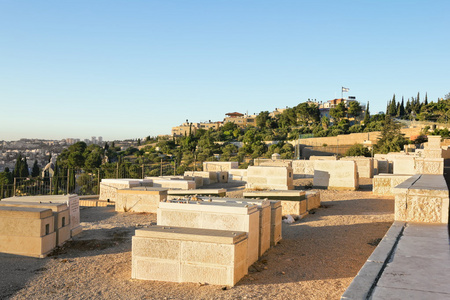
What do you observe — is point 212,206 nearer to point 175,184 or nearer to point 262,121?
point 175,184

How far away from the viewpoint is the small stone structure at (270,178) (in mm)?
16531

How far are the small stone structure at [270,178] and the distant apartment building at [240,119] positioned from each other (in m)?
123

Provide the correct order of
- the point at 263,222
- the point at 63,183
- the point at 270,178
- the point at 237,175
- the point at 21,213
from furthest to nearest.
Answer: the point at 237,175, the point at 63,183, the point at 270,178, the point at 21,213, the point at 263,222

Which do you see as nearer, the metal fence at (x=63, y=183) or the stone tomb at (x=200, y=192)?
the stone tomb at (x=200, y=192)

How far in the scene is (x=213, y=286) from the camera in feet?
18.3

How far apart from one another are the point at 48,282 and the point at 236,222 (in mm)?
3074

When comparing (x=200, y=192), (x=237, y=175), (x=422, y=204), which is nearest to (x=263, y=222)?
(x=422, y=204)

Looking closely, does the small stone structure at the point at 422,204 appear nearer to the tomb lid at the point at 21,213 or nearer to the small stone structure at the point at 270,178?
the tomb lid at the point at 21,213

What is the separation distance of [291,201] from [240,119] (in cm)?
13882

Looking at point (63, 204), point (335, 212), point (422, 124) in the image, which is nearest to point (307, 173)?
point (335, 212)

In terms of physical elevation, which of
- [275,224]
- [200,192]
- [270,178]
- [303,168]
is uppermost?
[303,168]

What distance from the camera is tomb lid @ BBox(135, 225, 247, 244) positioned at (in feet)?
18.8

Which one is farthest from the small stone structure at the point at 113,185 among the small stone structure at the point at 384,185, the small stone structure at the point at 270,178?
the small stone structure at the point at 384,185

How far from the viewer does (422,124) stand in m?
70.5
